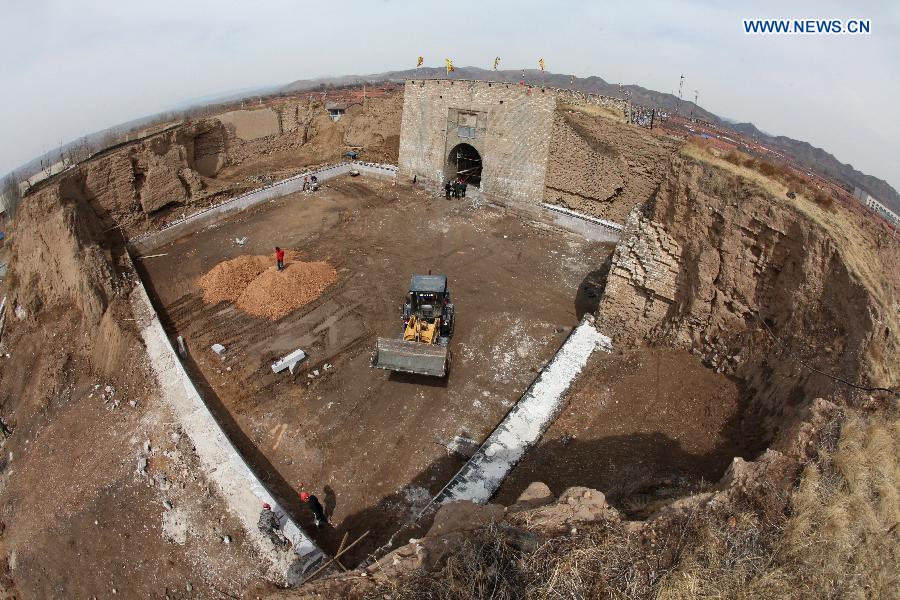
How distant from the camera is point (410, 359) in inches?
425

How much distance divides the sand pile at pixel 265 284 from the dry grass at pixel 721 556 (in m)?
10.6

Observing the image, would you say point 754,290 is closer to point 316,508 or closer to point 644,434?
point 644,434

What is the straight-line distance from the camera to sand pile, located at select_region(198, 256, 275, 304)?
47.8ft

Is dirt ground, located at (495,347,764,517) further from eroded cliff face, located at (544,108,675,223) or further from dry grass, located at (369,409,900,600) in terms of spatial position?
eroded cliff face, located at (544,108,675,223)

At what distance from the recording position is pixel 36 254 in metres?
13.9

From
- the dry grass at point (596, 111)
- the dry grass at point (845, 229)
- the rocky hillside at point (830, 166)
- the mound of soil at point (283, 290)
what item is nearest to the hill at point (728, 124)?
the rocky hillside at point (830, 166)

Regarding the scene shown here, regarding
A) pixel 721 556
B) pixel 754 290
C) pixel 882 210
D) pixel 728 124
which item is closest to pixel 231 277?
pixel 754 290

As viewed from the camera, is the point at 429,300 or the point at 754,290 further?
the point at 429,300

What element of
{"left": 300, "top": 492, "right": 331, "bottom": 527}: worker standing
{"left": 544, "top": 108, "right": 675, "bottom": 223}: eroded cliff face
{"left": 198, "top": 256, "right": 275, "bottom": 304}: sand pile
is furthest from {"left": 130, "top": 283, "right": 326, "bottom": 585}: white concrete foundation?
{"left": 544, "top": 108, "right": 675, "bottom": 223}: eroded cliff face

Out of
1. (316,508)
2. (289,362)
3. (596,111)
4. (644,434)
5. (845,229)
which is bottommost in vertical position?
(316,508)

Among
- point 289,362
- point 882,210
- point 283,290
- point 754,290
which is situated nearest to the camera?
point 754,290

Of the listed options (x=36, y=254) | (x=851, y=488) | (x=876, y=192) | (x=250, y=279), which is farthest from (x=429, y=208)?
(x=876, y=192)

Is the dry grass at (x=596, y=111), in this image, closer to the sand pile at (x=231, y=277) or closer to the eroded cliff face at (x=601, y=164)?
the eroded cliff face at (x=601, y=164)

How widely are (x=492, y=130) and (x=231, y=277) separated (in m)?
12.8
